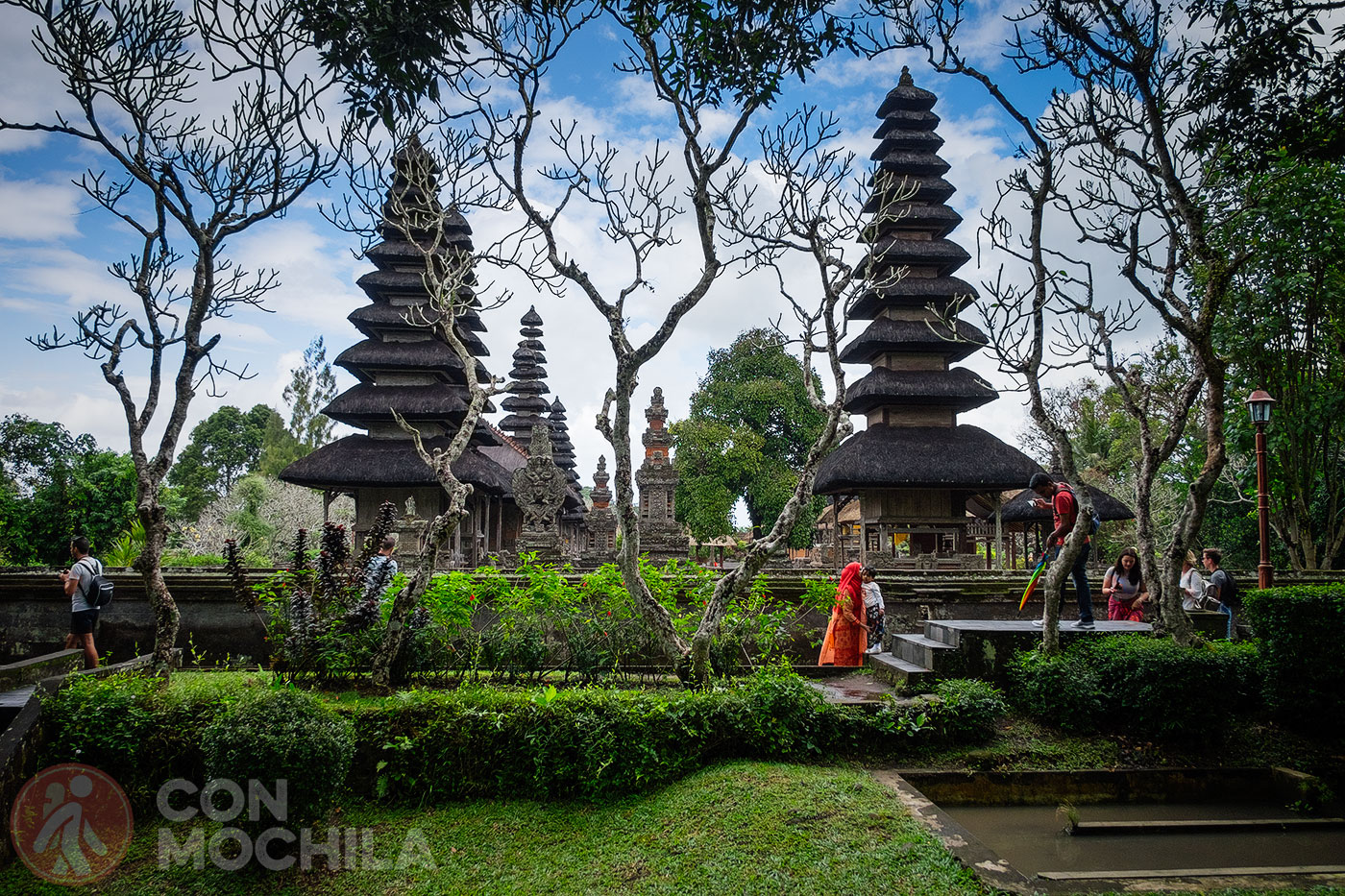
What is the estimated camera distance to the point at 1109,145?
7.47 metres

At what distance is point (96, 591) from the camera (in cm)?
746

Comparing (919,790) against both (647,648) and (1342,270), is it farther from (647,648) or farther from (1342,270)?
(1342,270)

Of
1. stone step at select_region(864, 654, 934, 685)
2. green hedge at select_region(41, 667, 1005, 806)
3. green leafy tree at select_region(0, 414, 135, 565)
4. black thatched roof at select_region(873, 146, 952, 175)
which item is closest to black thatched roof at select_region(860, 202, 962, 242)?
black thatched roof at select_region(873, 146, 952, 175)

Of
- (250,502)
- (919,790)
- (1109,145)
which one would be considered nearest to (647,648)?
(919,790)

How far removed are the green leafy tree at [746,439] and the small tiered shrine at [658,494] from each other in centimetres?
1287

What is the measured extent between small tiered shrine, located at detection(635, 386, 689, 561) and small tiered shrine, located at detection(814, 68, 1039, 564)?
15.2 feet

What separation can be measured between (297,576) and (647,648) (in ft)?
11.5

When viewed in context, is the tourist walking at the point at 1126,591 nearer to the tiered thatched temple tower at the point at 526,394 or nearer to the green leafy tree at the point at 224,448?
the tiered thatched temple tower at the point at 526,394

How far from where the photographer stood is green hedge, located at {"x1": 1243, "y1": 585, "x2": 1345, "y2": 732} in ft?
20.1

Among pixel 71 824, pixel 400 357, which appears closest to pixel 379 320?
pixel 400 357

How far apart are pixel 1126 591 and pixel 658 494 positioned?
37.8 ft

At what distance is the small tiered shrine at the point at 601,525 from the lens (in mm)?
18047

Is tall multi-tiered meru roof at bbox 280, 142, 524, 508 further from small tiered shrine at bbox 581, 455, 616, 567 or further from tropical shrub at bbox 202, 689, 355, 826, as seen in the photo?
tropical shrub at bbox 202, 689, 355, 826

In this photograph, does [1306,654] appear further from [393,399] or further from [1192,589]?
[393,399]
